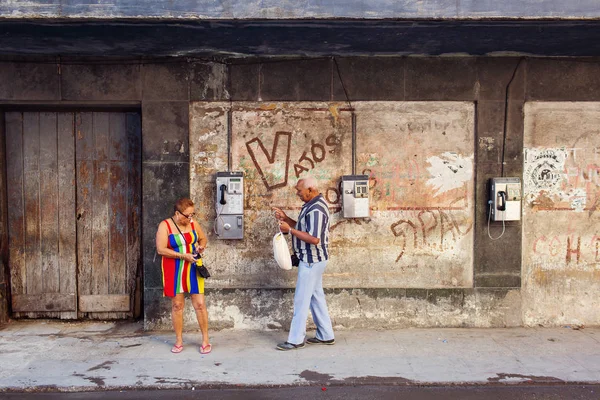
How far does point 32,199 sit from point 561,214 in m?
6.47

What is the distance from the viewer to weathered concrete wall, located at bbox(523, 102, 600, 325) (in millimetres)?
7102

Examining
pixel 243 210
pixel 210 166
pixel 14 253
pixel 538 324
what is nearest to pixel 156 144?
pixel 210 166

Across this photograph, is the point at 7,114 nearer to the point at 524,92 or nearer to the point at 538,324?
the point at 524,92

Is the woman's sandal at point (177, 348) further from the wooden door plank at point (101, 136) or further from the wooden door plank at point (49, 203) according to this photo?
the wooden door plank at point (101, 136)

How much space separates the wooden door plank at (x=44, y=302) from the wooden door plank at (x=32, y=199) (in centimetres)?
9

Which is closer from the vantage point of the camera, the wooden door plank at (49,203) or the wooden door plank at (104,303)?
the wooden door plank at (49,203)

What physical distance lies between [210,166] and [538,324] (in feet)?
14.4

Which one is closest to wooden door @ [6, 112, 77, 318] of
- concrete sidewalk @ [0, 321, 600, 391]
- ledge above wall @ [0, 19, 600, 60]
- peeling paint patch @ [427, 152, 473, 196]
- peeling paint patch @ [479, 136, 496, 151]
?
concrete sidewalk @ [0, 321, 600, 391]

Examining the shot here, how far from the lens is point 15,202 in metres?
7.34

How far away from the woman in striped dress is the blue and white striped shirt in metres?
1.06

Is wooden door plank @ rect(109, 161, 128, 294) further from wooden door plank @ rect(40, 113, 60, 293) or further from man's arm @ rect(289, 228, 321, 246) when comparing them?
man's arm @ rect(289, 228, 321, 246)

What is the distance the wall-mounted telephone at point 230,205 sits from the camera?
6887 millimetres

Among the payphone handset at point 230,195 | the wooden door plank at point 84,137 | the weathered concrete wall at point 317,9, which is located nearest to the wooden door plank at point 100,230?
the wooden door plank at point 84,137

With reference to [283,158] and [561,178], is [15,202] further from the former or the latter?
[561,178]
